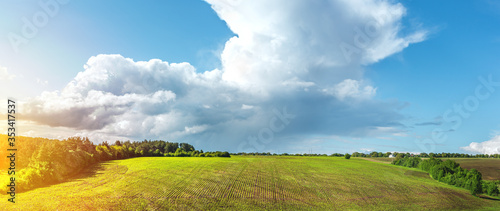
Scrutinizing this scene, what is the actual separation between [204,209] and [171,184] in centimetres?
1511

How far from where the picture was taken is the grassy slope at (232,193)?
40.8 meters

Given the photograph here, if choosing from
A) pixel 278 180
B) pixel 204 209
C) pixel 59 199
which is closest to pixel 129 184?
pixel 59 199

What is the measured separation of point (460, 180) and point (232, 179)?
6580cm

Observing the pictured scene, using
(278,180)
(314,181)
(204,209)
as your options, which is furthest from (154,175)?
(314,181)

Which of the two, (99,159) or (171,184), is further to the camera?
(99,159)

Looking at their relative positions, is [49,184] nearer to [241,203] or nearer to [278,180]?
[241,203]

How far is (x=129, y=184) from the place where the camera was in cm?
5100

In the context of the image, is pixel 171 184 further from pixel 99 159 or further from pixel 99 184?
pixel 99 159

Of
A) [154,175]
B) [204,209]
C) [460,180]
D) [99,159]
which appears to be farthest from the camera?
[99,159]

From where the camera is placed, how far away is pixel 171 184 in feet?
172

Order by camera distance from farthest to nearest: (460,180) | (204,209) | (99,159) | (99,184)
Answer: (99,159) → (460,180) → (99,184) → (204,209)

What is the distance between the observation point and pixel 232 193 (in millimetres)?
48531

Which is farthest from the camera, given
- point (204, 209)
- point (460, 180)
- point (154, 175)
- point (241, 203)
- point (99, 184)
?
point (460, 180)

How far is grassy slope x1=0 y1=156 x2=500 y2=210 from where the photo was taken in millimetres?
40781
